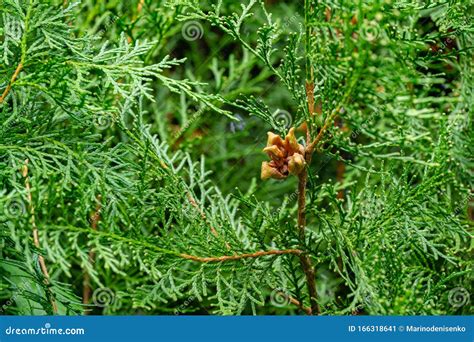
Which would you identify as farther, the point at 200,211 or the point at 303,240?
the point at 200,211

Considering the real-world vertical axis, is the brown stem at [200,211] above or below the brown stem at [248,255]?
above

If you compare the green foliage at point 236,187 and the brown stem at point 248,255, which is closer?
the green foliage at point 236,187

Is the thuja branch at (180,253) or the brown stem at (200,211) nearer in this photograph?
the thuja branch at (180,253)

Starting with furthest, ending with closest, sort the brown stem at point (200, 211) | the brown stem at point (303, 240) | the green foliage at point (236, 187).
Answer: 1. the brown stem at point (200, 211)
2. the brown stem at point (303, 240)
3. the green foliage at point (236, 187)

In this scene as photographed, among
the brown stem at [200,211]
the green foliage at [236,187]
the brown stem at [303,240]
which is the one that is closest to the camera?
the green foliage at [236,187]

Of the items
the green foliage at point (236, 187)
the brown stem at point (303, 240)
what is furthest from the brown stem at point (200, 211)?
the brown stem at point (303, 240)

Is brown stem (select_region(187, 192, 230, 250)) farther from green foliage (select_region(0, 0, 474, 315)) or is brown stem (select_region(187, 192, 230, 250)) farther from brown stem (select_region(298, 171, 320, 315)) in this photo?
brown stem (select_region(298, 171, 320, 315))

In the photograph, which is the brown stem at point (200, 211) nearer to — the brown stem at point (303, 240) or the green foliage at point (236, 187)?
the green foliage at point (236, 187)

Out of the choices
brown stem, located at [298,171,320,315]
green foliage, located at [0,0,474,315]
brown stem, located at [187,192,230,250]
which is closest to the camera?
green foliage, located at [0,0,474,315]

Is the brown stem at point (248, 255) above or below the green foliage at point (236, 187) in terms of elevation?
below

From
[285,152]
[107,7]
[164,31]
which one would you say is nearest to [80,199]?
[285,152]

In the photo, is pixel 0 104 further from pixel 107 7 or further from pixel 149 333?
pixel 107 7

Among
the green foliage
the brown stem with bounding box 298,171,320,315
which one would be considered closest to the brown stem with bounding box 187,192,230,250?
the green foliage
